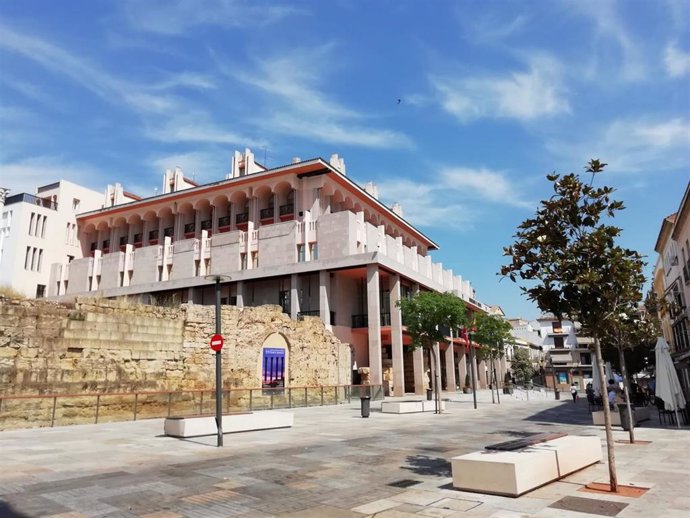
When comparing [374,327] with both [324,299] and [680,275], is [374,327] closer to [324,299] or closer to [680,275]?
[324,299]

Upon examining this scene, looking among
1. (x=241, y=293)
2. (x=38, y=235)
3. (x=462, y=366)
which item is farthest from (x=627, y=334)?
(x=38, y=235)

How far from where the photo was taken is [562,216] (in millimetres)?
8008

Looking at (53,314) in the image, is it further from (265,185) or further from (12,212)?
(12,212)

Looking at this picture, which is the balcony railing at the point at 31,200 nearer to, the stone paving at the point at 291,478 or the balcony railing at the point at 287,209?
the balcony railing at the point at 287,209

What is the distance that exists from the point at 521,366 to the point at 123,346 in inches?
2762

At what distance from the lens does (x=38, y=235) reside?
52.6 metres

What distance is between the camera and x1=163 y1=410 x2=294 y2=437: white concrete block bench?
13.3 m

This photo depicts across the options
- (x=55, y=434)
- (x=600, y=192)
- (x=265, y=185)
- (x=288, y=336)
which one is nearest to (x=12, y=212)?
(x=265, y=185)

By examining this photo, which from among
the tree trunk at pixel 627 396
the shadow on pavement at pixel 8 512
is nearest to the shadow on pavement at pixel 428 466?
the tree trunk at pixel 627 396

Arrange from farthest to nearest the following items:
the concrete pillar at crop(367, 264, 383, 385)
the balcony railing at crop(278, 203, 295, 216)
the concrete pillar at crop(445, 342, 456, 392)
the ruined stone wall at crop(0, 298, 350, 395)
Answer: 1. the concrete pillar at crop(445, 342, 456, 392)
2. the balcony railing at crop(278, 203, 295, 216)
3. the concrete pillar at crop(367, 264, 383, 385)
4. the ruined stone wall at crop(0, 298, 350, 395)

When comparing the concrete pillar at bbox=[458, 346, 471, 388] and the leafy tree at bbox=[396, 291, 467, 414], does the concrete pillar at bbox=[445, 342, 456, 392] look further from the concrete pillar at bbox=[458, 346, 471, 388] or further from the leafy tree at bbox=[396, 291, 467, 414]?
the leafy tree at bbox=[396, 291, 467, 414]

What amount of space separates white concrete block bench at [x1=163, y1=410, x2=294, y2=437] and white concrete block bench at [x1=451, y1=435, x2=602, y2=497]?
8707mm

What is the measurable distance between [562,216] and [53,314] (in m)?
18.5

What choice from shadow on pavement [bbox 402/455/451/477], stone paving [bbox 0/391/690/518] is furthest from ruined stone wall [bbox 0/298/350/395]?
shadow on pavement [bbox 402/455/451/477]
